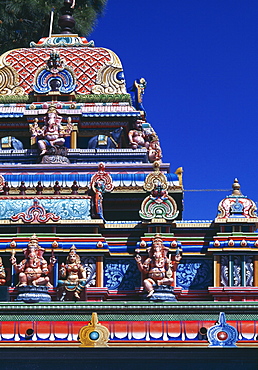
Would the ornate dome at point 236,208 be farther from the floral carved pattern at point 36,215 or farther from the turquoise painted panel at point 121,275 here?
→ the floral carved pattern at point 36,215

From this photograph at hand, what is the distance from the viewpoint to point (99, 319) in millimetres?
21141

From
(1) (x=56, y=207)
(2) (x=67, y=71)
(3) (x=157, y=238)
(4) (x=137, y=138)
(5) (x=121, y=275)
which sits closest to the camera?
(3) (x=157, y=238)

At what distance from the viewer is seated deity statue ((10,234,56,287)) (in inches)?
905

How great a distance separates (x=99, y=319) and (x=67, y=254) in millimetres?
3480

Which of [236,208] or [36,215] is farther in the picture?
[236,208]

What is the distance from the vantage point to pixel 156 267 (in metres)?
23.5

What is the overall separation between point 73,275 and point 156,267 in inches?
72.8

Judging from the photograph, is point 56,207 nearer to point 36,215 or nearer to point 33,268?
point 36,215

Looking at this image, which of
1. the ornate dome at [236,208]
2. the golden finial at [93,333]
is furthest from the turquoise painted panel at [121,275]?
the golden finial at [93,333]

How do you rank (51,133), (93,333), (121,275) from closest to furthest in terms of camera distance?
A: 1. (93,333)
2. (121,275)
3. (51,133)

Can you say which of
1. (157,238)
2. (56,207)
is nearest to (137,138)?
(56,207)

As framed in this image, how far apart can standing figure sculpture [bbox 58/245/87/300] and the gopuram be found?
28 millimetres

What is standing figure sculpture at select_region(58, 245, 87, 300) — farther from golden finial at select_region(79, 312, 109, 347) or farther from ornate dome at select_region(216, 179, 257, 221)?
ornate dome at select_region(216, 179, 257, 221)

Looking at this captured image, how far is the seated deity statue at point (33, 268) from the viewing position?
75.4 ft
